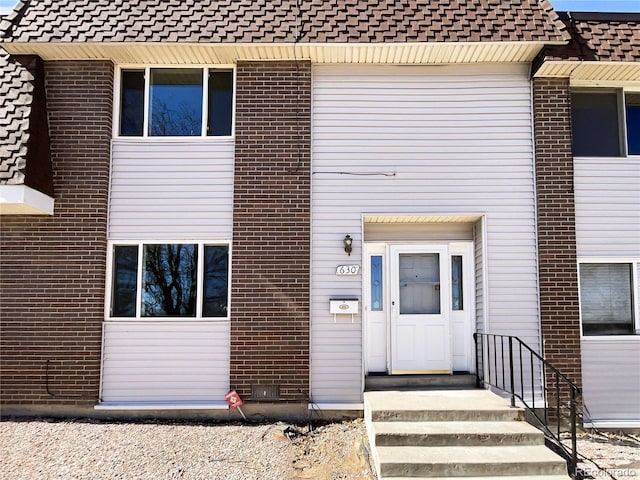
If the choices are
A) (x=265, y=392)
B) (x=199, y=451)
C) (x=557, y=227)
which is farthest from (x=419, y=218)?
(x=199, y=451)

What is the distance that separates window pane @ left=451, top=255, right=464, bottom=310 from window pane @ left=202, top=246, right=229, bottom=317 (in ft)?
11.4

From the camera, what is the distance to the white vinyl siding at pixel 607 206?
7234mm

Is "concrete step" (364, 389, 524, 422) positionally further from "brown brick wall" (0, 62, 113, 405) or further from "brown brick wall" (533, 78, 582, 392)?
"brown brick wall" (0, 62, 113, 405)

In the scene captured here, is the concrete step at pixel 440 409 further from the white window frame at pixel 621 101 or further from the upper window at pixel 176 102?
the upper window at pixel 176 102

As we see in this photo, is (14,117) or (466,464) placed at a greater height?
(14,117)

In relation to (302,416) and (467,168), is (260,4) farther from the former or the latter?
(302,416)

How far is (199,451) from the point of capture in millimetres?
5789

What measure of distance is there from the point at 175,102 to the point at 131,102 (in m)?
0.70


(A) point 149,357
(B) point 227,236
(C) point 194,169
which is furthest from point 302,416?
(C) point 194,169

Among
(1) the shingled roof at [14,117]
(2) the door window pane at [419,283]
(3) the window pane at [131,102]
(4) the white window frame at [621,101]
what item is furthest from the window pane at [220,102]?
(4) the white window frame at [621,101]

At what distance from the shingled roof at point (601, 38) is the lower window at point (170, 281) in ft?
18.8

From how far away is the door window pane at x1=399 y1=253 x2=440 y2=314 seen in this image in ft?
24.9

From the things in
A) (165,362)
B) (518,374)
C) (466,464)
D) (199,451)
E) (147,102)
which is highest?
(147,102)

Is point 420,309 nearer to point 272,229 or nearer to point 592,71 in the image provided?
point 272,229
